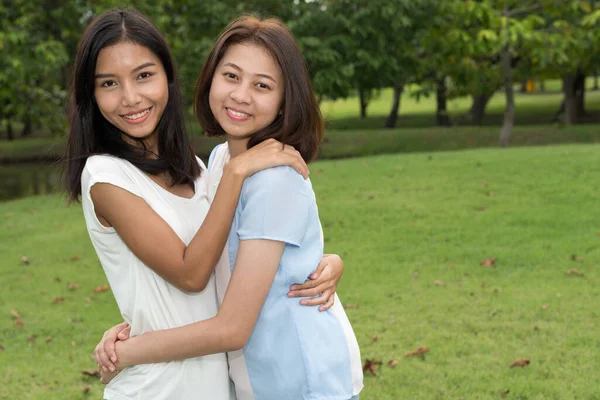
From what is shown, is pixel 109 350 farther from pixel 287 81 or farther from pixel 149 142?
pixel 287 81

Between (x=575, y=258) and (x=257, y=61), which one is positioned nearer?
(x=257, y=61)

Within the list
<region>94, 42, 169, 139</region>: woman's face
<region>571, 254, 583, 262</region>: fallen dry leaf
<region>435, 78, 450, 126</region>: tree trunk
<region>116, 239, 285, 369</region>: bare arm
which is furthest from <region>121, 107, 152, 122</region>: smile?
<region>435, 78, 450, 126</region>: tree trunk

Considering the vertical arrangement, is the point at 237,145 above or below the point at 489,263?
above

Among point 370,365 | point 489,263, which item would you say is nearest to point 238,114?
point 370,365

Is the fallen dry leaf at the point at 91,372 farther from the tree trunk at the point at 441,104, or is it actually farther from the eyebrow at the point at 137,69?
the tree trunk at the point at 441,104

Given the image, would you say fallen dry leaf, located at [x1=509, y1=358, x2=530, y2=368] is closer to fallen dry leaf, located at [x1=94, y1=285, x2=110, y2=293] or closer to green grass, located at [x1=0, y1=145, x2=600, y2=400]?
green grass, located at [x1=0, y1=145, x2=600, y2=400]

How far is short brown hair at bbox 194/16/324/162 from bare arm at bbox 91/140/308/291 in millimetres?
98

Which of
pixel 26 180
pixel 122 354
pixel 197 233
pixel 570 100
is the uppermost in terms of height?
pixel 197 233

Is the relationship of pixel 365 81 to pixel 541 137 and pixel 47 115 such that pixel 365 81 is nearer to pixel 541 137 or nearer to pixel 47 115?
pixel 541 137

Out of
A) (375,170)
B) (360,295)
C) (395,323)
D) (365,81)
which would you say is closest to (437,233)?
(360,295)

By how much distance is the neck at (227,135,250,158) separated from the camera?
2.36 meters

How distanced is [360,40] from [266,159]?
20.2 m

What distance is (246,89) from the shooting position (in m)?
2.23

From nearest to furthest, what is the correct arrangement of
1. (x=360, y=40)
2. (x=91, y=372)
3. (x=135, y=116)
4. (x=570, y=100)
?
1. (x=135, y=116)
2. (x=91, y=372)
3. (x=360, y=40)
4. (x=570, y=100)
